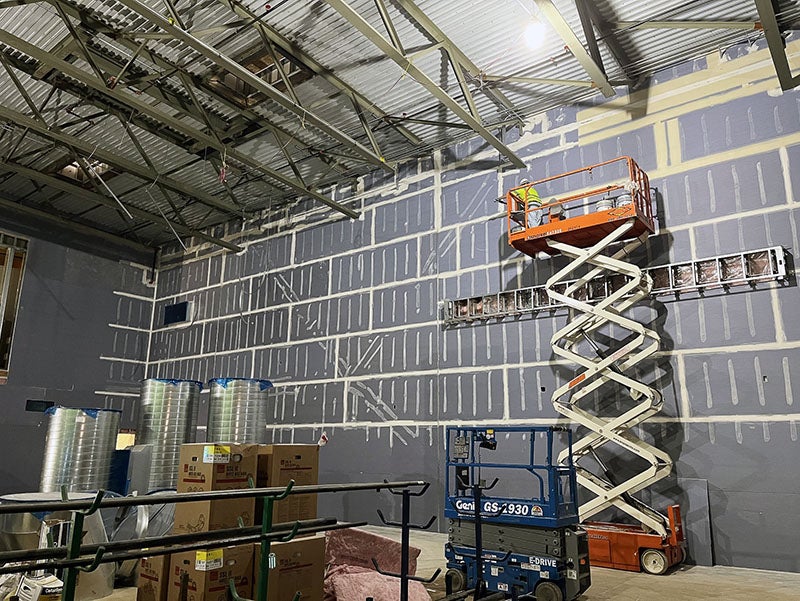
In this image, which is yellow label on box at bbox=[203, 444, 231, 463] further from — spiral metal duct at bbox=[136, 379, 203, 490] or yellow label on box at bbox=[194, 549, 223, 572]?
spiral metal duct at bbox=[136, 379, 203, 490]

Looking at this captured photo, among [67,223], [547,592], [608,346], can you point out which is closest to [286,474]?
[547,592]

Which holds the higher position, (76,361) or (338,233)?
(338,233)

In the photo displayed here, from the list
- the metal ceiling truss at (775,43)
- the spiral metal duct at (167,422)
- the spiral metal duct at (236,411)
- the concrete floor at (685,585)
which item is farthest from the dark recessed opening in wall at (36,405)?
the metal ceiling truss at (775,43)

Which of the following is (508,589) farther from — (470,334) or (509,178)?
(509,178)

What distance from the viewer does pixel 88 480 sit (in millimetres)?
7797

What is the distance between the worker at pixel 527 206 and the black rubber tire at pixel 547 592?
181 inches

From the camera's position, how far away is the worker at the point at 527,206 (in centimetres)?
812

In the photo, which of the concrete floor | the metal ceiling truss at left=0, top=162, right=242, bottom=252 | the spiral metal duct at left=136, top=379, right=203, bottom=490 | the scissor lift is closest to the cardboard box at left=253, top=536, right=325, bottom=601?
the concrete floor

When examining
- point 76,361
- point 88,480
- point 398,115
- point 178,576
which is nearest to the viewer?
point 178,576

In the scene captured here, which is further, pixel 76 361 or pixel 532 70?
pixel 76 361

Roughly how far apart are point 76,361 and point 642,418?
12095mm

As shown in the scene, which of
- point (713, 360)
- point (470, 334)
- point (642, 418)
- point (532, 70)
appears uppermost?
point (532, 70)

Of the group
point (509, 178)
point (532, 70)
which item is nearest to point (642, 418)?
point (509, 178)

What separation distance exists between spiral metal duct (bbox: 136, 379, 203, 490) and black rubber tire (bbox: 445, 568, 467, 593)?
464 centimetres
